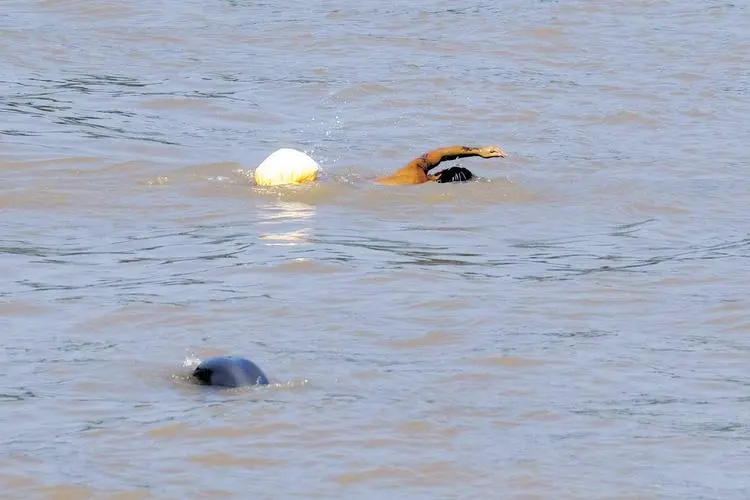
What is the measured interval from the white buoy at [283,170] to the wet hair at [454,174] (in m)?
0.91

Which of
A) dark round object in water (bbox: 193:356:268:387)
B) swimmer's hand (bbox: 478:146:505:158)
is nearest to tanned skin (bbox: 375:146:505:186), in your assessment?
swimmer's hand (bbox: 478:146:505:158)

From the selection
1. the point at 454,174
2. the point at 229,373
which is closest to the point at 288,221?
the point at 454,174

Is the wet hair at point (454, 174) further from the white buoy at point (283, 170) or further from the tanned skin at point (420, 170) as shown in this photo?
the white buoy at point (283, 170)

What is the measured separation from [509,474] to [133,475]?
4.43ft

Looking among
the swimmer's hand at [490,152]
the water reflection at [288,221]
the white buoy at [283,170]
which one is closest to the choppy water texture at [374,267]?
the water reflection at [288,221]

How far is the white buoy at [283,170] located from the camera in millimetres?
10945

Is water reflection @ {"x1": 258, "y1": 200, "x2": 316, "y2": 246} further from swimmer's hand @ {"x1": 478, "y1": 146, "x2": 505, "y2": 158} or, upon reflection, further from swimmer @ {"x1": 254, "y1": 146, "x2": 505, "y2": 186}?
swimmer's hand @ {"x1": 478, "y1": 146, "x2": 505, "y2": 158}

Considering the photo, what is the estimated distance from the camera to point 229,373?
6.62 metres

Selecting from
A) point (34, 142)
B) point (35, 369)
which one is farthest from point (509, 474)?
point (34, 142)

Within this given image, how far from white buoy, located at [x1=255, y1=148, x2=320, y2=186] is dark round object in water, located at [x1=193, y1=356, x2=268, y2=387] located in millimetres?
4369

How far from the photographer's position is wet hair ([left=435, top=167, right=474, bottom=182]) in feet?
36.1

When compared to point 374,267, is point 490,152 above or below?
above

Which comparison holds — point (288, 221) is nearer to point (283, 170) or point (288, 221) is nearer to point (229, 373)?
point (283, 170)

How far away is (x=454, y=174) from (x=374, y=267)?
7.56 ft
